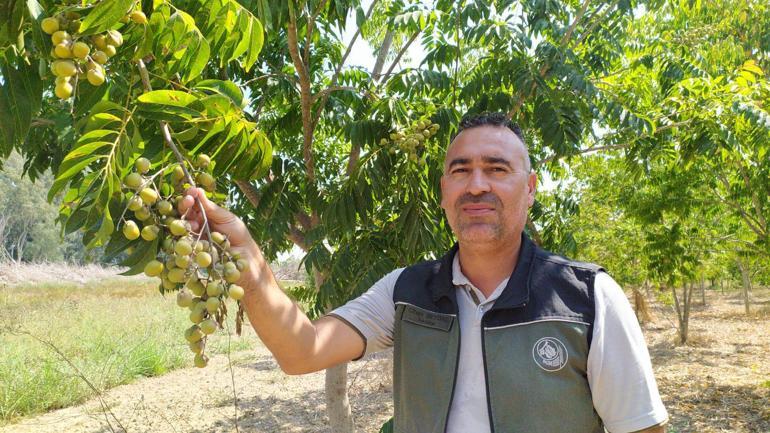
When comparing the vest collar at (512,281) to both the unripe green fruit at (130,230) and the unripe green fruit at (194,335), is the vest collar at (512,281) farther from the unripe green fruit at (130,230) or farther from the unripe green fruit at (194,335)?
the unripe green fruit at (130,230)

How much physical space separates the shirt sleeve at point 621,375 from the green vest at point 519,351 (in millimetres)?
30

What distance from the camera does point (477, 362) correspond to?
1.57 metres

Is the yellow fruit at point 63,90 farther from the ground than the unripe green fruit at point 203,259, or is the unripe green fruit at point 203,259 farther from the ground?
the yellow fruit at point 63,90

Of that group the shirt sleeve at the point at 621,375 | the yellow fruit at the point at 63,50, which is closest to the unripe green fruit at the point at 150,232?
the yellow fruit at the point at 63,50

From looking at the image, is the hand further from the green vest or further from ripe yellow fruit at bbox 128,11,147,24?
the green vest

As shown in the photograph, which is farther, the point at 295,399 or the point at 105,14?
the point at 295,399

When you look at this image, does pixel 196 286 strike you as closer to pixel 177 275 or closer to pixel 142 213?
pixel 177 275

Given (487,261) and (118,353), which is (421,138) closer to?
(487,261)

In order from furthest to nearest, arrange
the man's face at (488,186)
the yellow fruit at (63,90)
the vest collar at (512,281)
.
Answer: the man's face at (488,186) < the vest collar at (512,281) < the yellow fruit at (63,90)

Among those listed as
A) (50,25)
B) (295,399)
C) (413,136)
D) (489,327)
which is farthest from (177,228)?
(295,399)

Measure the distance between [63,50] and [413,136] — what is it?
2.06 m

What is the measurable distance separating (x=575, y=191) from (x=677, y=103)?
8.42 meters

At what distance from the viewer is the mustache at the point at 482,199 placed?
168 cm

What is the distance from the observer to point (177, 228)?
1008mm
